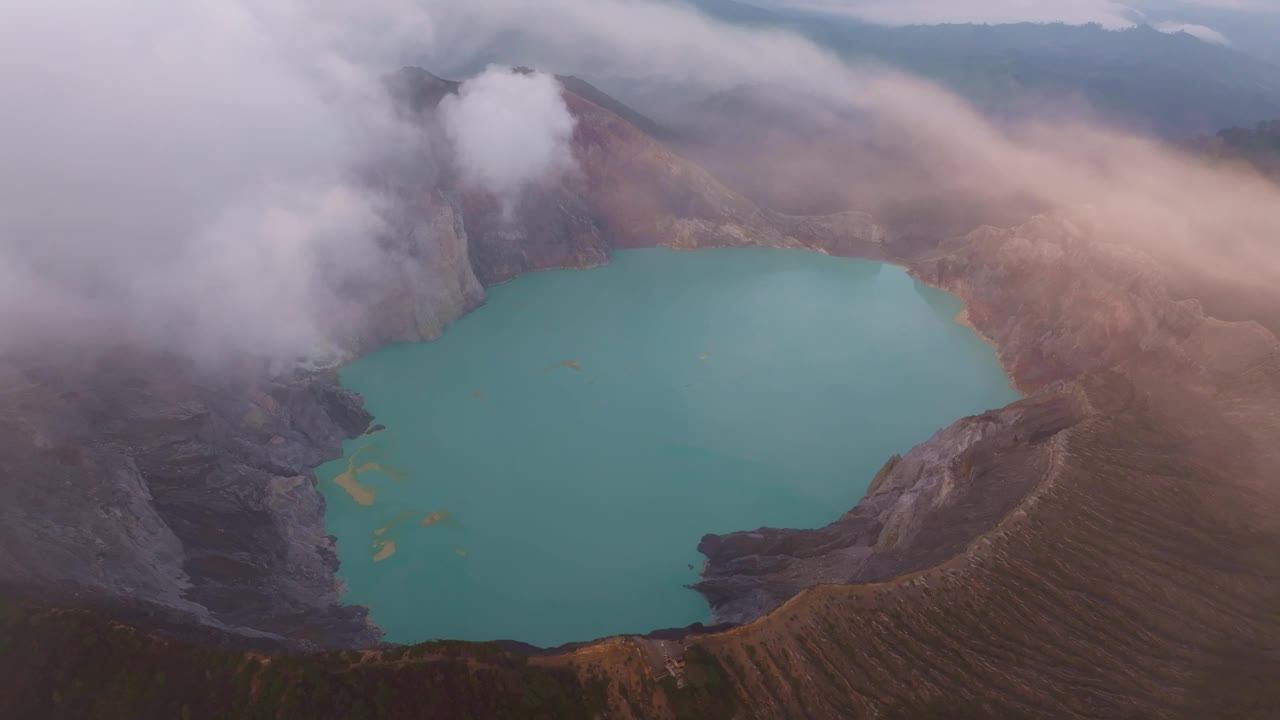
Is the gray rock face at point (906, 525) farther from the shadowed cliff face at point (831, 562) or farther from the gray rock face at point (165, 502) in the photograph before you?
the gray rock face at point (165, 502)

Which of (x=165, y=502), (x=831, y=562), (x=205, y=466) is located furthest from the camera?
(x=205, y=466)

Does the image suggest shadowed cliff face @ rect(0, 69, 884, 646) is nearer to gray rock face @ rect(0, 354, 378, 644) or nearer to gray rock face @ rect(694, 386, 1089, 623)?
gray rock face @ rect(0, 354, 378, 644)

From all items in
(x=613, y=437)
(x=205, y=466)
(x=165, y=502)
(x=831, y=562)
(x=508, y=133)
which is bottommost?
(x=831, y=562)

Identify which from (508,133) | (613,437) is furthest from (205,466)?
(508,133)

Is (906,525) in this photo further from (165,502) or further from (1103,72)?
(1103,72)

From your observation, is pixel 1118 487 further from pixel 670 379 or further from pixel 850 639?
pixel 670 379

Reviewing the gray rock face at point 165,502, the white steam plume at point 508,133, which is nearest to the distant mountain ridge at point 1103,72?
the white steam plume at point 508,133

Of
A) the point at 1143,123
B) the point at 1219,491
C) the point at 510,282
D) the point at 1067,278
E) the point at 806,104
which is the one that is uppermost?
the point at 806,104

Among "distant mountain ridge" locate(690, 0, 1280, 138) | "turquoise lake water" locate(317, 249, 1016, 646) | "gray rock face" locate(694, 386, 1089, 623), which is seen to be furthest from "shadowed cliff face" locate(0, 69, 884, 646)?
"distant mountain ridge" locate(690, 0, 1280, 138)

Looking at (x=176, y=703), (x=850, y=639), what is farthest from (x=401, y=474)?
(x=850, y=639)
